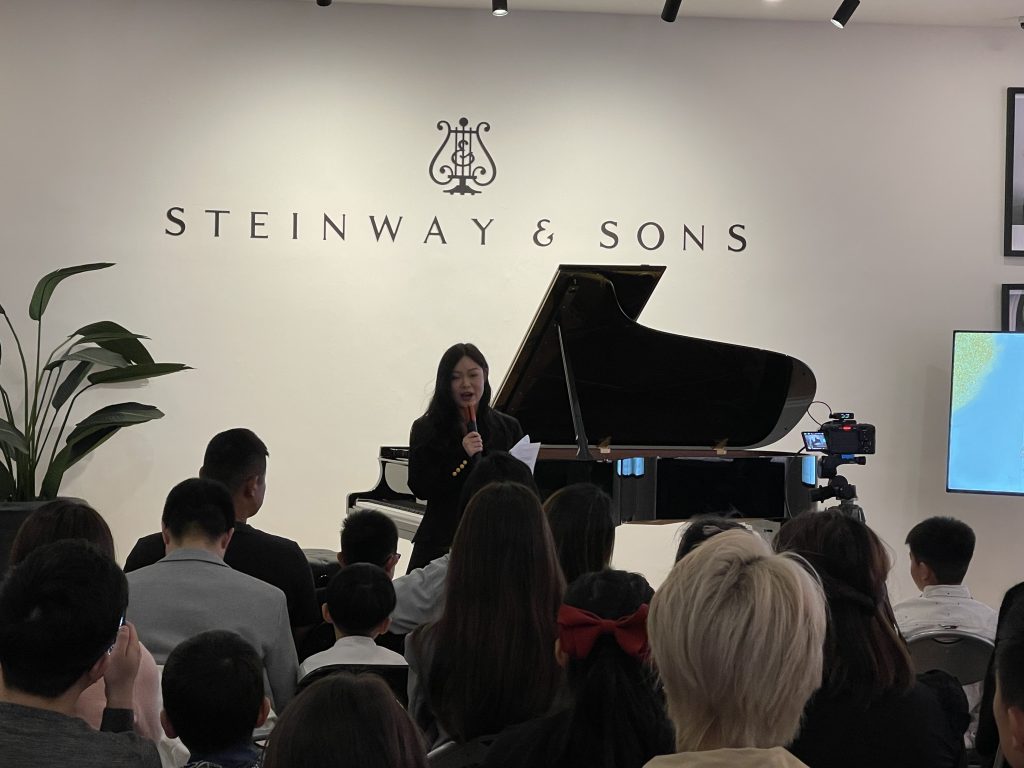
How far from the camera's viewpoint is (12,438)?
18.0 feet

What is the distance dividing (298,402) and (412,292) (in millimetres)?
887

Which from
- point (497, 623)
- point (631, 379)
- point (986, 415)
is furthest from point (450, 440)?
point (986, 415)

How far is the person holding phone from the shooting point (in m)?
4.08

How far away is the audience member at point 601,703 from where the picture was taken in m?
1.68

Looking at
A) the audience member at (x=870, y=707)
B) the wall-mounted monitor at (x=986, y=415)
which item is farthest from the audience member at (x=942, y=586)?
the wall-mounted monitor at (x=986, y=415)

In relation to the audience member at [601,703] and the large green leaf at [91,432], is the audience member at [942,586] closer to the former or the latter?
the audience member at [601,703]

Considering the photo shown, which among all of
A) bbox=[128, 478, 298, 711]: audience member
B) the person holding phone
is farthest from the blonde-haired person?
the person holding phone

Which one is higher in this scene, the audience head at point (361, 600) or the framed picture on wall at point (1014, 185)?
the framed picture on wall at point (1014, 185)

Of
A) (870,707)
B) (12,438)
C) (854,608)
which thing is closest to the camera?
(870,707)

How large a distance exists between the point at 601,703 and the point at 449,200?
5.07 m

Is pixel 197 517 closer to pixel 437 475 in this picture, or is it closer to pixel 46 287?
pixel 437 475

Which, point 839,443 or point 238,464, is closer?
point 238,464

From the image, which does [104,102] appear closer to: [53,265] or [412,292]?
[53,265]

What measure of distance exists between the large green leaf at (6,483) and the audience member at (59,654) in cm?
431
